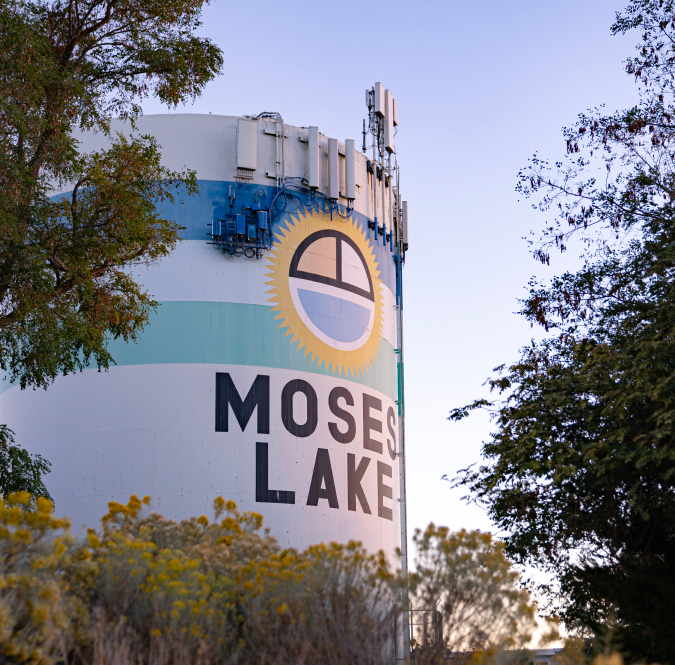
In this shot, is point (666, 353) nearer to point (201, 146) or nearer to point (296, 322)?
point (296, 322)

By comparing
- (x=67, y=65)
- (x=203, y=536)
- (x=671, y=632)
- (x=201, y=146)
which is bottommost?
(x=671, y=632)

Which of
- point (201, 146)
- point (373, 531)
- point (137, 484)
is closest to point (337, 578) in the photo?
point (137, 484)

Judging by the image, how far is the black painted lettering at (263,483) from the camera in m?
22.7

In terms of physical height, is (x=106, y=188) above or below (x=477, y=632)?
above

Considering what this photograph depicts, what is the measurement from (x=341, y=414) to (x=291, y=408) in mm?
1615

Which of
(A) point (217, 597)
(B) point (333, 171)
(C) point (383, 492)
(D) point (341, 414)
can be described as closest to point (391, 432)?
(C) point (383, 492)

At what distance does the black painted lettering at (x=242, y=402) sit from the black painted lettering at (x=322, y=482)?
166 cm

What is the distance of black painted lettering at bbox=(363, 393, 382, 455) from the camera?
24970mm

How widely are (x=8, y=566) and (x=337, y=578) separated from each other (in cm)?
315

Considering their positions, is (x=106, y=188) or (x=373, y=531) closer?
(x=106, y=188)

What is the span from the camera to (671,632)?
15.4 meters

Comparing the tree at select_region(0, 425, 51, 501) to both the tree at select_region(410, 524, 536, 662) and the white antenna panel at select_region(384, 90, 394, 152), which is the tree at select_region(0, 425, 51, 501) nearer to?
the tree at select_region(410, 524, 536, 662)

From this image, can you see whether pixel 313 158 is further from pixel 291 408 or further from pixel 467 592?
pixel 467 592

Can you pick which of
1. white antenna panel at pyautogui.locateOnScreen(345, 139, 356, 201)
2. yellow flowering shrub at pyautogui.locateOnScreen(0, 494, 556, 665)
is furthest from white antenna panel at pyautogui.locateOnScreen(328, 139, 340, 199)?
yellow flowering shrub at pyautogui.locateOnScreen(0, 494, 556, 665)
